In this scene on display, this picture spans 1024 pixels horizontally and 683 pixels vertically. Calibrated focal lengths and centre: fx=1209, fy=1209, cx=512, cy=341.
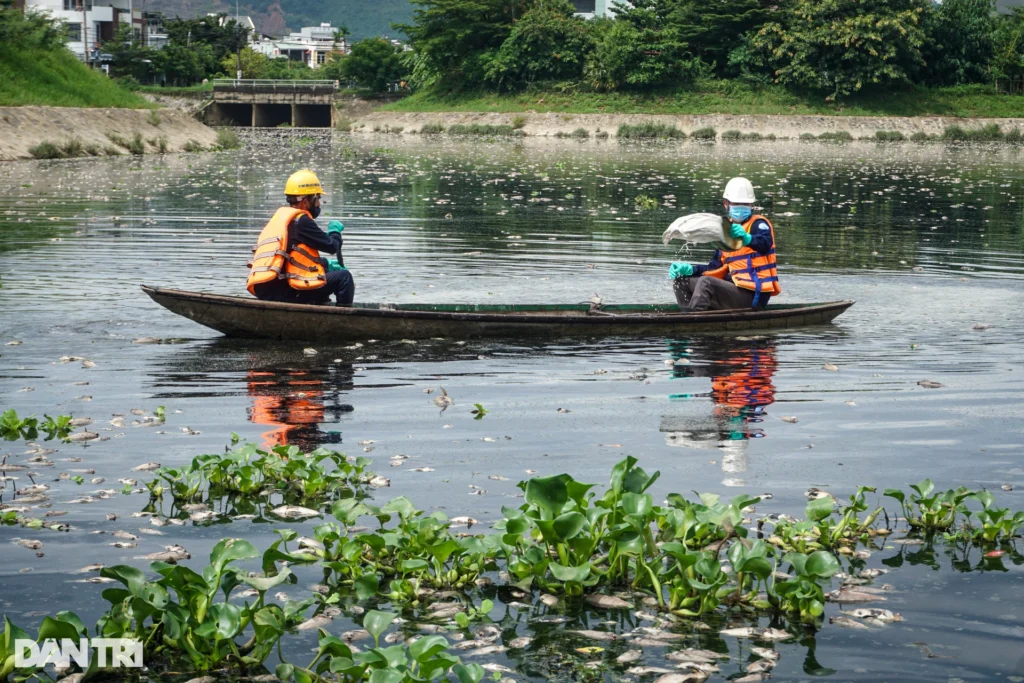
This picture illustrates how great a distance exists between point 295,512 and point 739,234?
8.27 meters

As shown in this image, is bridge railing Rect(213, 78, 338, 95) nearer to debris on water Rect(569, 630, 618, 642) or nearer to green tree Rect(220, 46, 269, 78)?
green tree Rect(220, 46, 269, 78)

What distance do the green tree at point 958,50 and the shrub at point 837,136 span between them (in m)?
13.0

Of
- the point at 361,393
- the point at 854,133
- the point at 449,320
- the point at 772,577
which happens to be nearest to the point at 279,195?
the point at 449,320

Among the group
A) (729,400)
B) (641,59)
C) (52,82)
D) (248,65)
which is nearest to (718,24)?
(641,59)

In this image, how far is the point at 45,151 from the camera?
153 ft

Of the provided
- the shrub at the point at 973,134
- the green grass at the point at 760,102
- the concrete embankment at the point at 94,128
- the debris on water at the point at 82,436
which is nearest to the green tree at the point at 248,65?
the green grass at the point at 760,102

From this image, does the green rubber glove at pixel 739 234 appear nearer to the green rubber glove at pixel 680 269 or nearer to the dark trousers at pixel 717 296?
the dark trousers at pixel 717 296

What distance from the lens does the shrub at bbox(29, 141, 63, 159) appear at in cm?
4625

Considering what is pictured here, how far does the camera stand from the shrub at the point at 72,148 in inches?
1877

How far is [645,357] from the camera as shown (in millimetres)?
14102

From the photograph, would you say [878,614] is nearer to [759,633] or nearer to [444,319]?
[759,633]

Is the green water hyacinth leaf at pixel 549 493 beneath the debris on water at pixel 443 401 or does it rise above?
above

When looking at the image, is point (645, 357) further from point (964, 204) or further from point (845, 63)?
point (845, 63)

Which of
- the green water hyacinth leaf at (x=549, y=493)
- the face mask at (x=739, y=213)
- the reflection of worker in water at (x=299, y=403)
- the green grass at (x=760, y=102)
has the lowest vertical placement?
the reflection of worker in water at (x=299, y=403)
